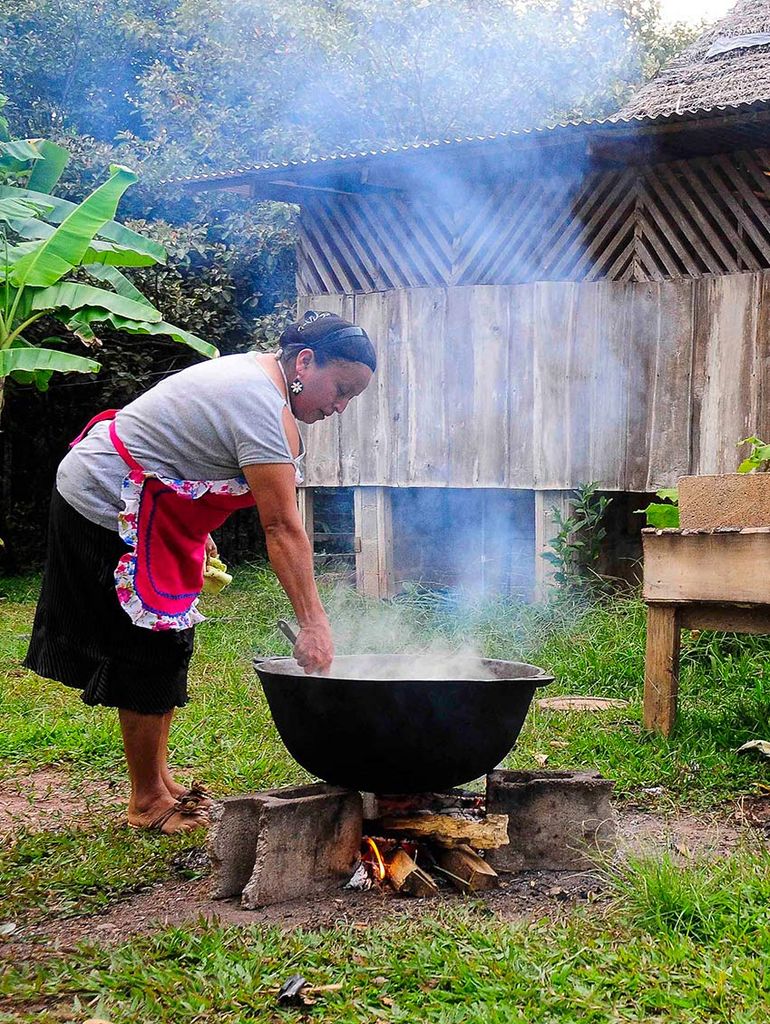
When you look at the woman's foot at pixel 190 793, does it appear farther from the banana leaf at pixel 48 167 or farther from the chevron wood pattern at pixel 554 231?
the banana leaf at pixel 48 167

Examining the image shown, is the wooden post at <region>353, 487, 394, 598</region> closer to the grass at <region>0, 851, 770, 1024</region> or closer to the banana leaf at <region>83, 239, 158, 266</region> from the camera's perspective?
the banana leaf at <region>83, 239, 158, 266</region>

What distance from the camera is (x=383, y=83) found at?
18984 mm

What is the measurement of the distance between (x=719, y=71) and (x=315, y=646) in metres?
6.80

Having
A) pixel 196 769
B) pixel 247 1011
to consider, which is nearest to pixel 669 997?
pixel 247 1011

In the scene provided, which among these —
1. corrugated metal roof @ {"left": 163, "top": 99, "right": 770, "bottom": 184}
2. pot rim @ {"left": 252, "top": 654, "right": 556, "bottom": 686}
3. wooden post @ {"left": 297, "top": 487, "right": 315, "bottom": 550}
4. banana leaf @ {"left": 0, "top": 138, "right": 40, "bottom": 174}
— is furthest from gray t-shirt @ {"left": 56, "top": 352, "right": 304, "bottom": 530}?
wooden post @ {"left": 297, "top": 487, "right": 315, "bottom": 550}

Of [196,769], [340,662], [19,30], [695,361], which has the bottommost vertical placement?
[196,769]

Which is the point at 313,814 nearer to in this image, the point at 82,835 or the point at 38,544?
the point at 82,835

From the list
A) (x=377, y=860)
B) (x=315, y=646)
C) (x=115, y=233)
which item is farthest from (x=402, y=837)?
(x=115, y=233)

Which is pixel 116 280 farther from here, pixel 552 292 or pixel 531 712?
pixel 531 712

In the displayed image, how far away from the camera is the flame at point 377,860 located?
3.38 metres

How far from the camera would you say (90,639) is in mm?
3807

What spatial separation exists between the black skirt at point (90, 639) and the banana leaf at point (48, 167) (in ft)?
19.1

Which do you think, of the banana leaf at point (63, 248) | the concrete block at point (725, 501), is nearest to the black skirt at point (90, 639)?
the concrete block at point (725, 501)

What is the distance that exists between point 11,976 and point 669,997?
167 centimetres
